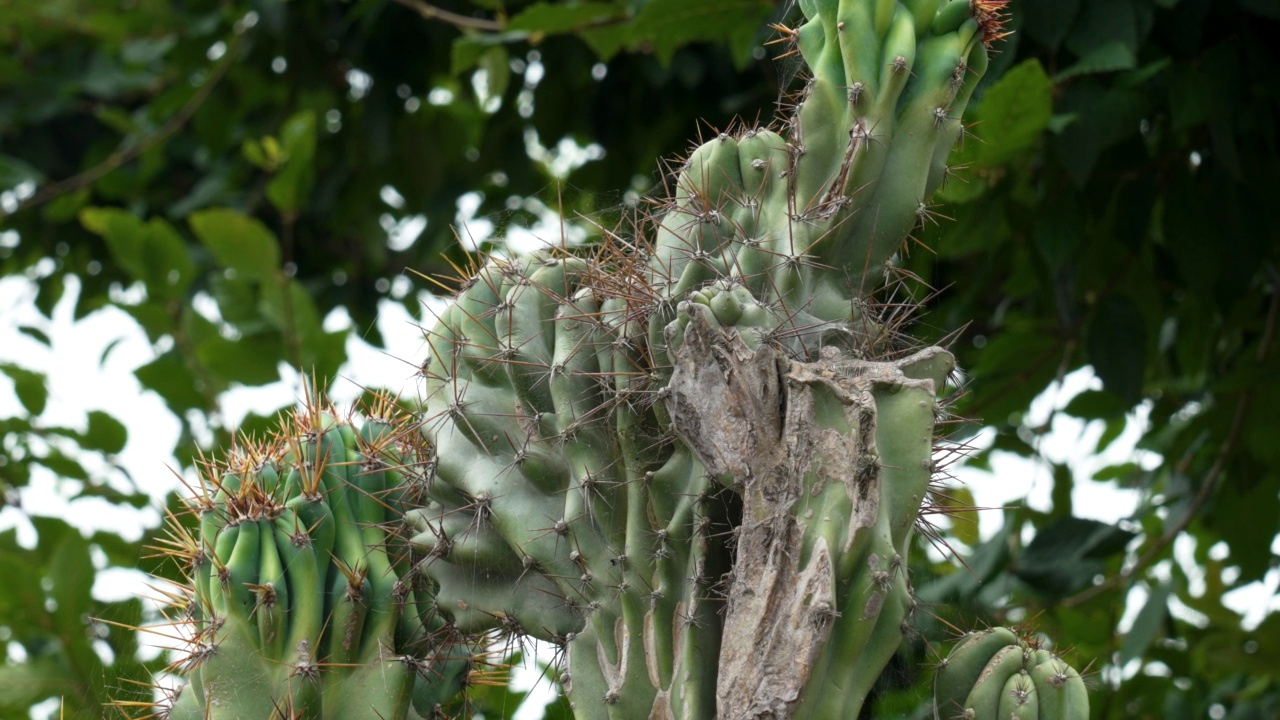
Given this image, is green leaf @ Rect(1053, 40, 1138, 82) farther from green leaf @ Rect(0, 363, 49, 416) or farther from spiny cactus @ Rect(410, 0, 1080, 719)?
green leaf @ Rect(0, 363, 49, 416)

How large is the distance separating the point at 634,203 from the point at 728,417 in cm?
51

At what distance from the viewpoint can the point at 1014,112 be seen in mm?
2293

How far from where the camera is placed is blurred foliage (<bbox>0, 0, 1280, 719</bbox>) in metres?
2.54

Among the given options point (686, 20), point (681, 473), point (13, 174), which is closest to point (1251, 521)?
point (686, 20)

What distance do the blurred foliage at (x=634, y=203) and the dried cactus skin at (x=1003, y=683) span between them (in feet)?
0.18

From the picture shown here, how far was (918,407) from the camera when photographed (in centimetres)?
136

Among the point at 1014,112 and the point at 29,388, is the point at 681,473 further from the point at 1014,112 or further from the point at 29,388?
the point at 29,388

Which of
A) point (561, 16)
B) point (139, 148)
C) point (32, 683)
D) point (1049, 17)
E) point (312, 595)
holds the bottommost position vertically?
point (312, 595)

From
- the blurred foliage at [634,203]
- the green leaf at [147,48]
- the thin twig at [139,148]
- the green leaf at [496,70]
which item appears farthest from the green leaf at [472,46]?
the green leaf at [147,48]

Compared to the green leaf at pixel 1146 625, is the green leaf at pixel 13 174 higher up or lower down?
higher up

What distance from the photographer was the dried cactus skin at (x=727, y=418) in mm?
1322

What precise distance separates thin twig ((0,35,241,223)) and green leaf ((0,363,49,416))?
0.87 m

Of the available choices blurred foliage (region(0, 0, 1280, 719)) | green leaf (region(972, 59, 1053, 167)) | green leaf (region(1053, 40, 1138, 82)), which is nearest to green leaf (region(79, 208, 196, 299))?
blurred foliage (region(0, 0, 1280, 719))

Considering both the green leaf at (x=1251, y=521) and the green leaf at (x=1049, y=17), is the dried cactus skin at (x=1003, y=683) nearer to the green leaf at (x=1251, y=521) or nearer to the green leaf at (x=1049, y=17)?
the green leaf at (x=1049, y=17)
